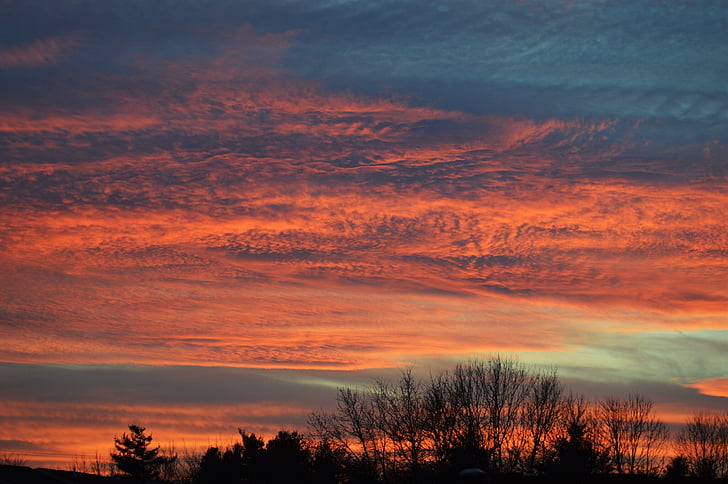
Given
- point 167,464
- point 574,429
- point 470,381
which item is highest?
point 470,381

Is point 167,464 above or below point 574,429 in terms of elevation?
below

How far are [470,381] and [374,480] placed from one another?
34.6 feet

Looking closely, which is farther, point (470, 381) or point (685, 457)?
point (685, 457)

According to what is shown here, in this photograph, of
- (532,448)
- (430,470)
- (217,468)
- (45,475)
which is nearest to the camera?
(45,475)

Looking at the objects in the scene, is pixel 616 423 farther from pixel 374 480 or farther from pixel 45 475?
pixel 45 475

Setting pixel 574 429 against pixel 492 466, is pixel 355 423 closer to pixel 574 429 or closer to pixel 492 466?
pixel 492 466

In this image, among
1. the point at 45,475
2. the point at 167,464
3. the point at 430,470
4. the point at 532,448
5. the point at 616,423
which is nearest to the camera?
the point at 45,475

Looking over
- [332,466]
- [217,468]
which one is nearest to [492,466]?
[332,466]

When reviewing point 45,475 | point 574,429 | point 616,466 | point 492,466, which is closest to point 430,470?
→ point 492,466

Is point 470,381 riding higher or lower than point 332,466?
higher

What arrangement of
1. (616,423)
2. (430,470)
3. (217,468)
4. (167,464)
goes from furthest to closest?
(167,464), (217,468), (616,423), (430,470)

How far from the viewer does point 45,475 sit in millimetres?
34344

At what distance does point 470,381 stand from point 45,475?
116 feet

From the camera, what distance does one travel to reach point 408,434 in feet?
196
